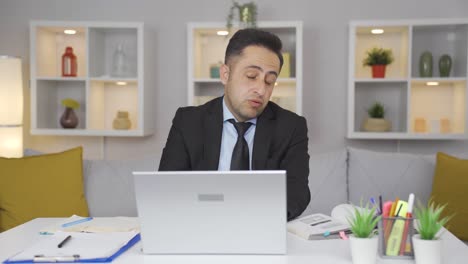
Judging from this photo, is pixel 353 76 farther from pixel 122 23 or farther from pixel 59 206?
pixel 59 206

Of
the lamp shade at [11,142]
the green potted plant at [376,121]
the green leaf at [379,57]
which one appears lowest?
the lamp shade at [11,142]

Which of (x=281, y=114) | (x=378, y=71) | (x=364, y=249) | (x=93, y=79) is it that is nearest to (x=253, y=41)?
(x=281, y=114)

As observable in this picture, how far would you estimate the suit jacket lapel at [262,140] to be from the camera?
2172 mm

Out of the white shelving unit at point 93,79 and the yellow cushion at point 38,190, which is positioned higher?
the white shelving unit at point 93,79

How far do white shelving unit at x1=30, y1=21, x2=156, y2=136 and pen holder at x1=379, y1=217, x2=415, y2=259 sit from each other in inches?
103

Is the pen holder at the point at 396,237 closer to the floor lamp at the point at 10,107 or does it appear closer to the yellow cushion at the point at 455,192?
the yellow cushion at the point at 455,192

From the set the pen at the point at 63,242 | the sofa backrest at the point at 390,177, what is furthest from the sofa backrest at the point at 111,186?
the pen at the point at 63,242

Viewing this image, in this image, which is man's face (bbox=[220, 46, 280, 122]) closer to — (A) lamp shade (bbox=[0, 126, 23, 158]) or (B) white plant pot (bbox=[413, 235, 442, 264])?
(B) white plant pot (bbox=[413, 235, 442, 264])

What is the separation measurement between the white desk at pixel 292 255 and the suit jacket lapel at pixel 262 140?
0.51 m

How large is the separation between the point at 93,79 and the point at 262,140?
79.1 inches

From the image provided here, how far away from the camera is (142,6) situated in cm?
413

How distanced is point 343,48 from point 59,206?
2182 millimetres

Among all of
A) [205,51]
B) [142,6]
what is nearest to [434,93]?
[205,51]

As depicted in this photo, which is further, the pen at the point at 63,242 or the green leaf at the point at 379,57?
the green leaf at the point at 379,57
